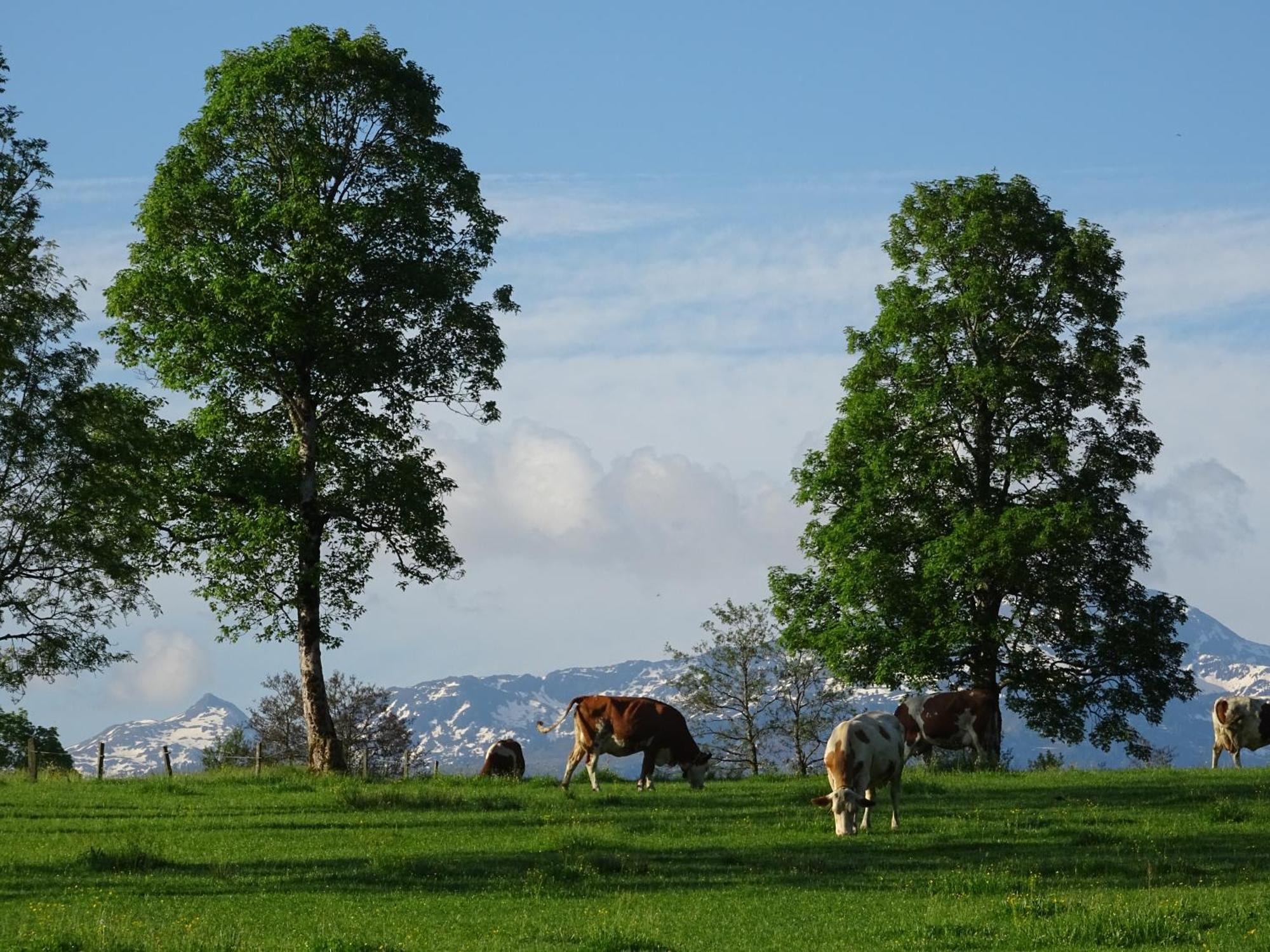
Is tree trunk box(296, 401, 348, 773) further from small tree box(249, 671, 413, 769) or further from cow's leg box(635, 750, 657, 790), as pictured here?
small tree box(249, 671, 413, 769)

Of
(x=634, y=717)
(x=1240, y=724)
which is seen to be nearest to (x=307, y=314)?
(x=634, y=717)

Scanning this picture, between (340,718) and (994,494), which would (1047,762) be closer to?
(994,494)

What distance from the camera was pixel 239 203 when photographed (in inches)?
1592

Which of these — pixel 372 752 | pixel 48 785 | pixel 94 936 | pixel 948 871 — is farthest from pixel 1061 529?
pixel 372 752

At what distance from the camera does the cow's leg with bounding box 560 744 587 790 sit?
33844 millimetres

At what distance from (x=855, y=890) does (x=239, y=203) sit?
27.3m

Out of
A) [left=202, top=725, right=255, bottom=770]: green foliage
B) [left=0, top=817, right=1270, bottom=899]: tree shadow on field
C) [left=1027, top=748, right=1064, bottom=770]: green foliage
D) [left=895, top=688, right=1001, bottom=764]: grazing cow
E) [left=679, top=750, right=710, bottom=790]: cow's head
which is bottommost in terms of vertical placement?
[left=202, top=725, right=255, bottom=770]: green foliage

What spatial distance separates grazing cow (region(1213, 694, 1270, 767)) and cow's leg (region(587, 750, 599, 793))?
20774 mm

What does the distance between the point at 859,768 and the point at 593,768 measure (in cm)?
965

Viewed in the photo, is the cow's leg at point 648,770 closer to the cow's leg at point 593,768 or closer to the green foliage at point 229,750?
the cow's leg at point 593,768

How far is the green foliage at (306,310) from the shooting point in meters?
40.2

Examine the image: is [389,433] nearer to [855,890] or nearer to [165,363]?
[165,363]

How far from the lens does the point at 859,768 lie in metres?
27.1

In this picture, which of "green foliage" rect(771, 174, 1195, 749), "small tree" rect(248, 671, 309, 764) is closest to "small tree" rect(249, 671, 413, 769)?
"small tree" rect(248, 671, 309, 764)
